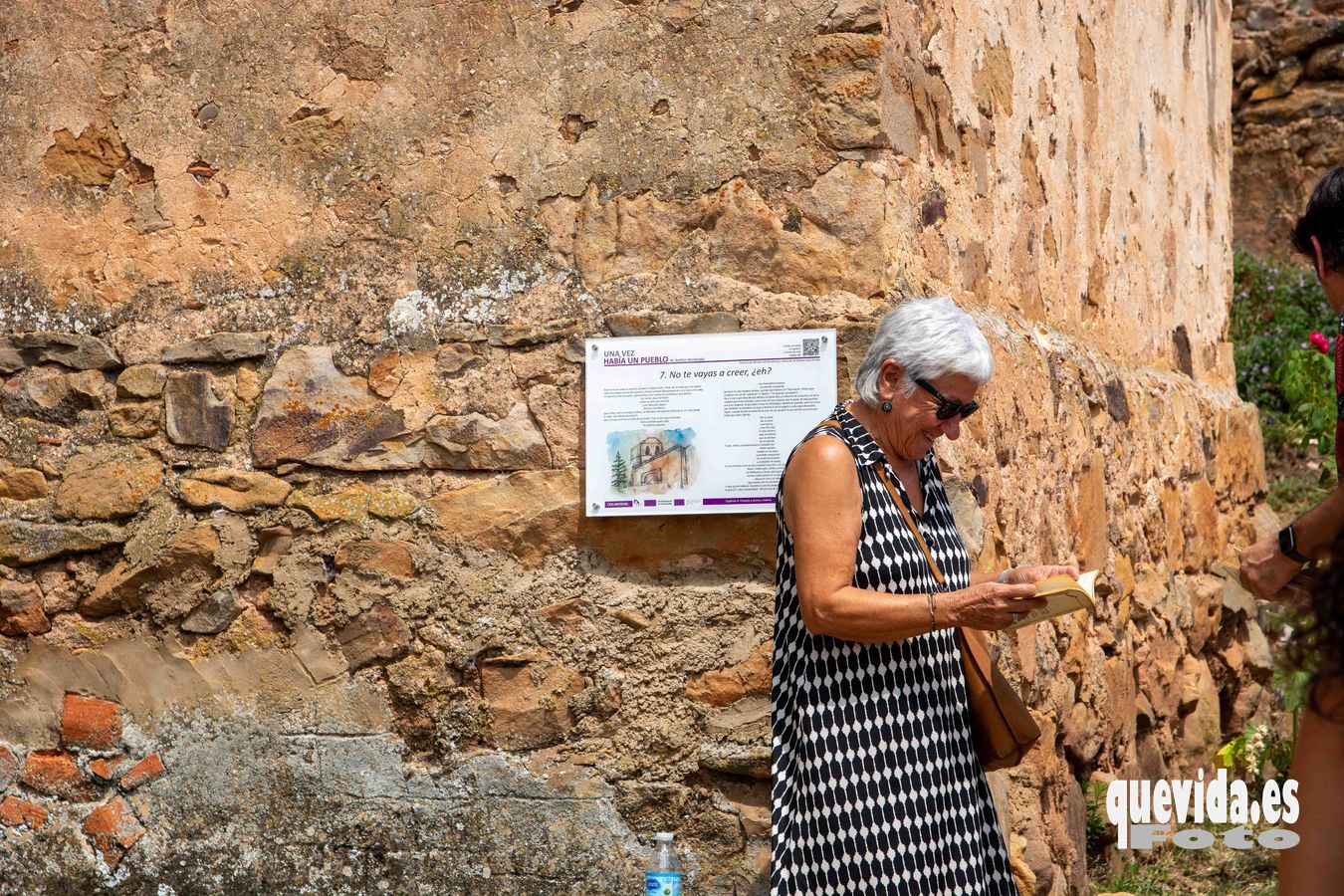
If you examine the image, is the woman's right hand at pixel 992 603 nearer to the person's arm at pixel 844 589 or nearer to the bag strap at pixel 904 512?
the person's arm at pixel 844 589

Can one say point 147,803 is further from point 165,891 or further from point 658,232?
point 658,232

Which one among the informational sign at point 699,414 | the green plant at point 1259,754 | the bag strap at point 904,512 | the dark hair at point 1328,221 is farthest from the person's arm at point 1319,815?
the green plant at point 1259,754

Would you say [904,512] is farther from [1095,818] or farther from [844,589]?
[1095,818]

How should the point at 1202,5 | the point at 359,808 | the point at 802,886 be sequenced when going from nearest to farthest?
the point at 802,886
the point at 359,808
the point at 1202,5

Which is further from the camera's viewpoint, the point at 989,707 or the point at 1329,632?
the point at 989,707

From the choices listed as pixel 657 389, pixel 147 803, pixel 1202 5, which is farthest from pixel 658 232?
pixel 1202 5

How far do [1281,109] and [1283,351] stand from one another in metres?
2.13

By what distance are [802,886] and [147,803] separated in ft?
5.95

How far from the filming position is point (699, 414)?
3305mm

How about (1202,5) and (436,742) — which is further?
(1202,5)

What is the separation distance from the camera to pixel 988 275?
3.90 metres

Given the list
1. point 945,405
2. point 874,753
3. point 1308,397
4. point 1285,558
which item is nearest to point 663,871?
point 874,753

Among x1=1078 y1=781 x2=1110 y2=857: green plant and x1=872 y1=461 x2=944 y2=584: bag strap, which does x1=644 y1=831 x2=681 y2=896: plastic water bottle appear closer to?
x1=872 y1=461 x2=944 y2=584: bag strap

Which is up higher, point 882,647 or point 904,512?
point 904,512
